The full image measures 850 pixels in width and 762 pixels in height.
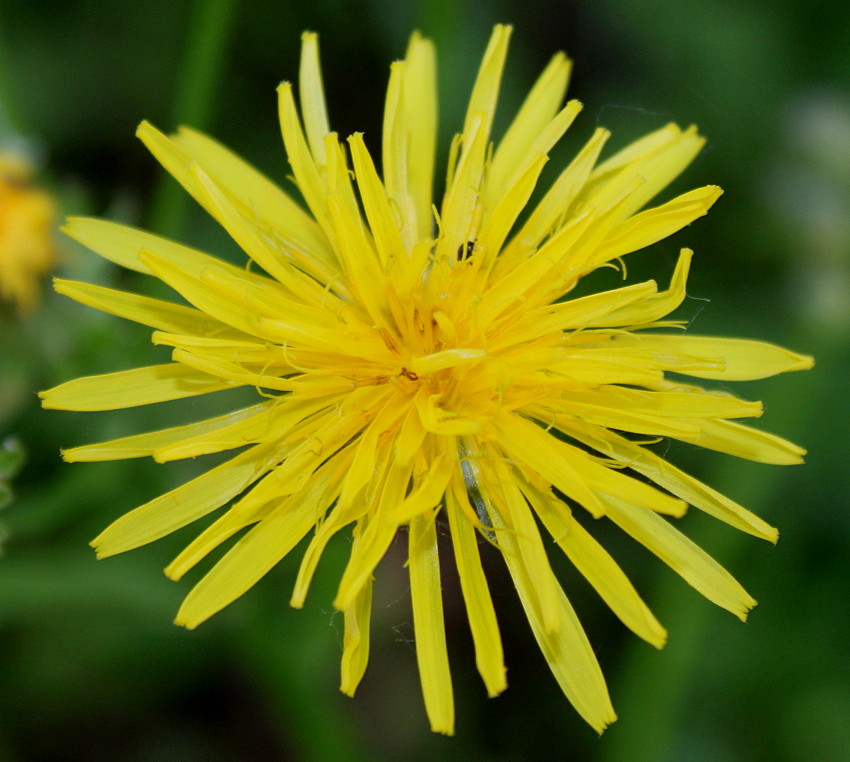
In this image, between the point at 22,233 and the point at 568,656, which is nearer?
the point at 568,656

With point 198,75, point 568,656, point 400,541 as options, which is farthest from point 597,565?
point 198,75

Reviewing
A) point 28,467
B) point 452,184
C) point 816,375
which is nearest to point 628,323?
point 452,184

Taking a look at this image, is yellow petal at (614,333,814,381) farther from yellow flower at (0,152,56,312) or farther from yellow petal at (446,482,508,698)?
yellow flower at (0,152,56,312)

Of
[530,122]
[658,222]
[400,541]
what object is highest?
[530,122]

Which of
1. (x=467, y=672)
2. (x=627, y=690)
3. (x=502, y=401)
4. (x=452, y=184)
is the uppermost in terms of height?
(x=452, y=184)

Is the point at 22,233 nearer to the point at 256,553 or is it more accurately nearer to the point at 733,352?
the point at 256,553

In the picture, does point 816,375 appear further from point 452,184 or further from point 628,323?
point 452,184
